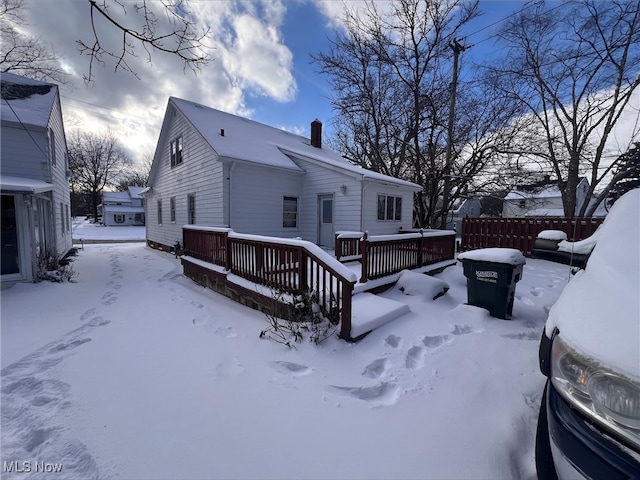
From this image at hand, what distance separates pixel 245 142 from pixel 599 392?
1137 centimetres

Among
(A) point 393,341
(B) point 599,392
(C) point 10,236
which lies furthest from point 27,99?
(B) point 599,392

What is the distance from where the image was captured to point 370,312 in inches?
163

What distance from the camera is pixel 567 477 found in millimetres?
1301

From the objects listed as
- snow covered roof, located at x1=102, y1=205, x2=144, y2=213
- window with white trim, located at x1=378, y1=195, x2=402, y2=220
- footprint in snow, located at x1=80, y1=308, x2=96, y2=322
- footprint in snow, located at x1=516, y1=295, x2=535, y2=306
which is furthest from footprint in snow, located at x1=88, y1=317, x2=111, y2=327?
snow covered roof, located at x1=102, y1=205, x2=144, y2=213

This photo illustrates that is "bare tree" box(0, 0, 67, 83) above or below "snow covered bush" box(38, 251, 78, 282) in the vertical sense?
above

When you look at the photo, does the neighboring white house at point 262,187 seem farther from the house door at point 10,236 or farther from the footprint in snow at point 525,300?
the footprint in snow at point 525,300

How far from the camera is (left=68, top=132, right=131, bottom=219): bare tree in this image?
40344 mm

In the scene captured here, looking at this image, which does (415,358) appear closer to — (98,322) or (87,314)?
(98,322)

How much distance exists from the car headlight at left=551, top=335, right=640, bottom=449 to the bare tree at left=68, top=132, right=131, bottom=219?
2066 inches

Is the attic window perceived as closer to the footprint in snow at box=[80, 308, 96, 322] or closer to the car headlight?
the footprint in snow at box=[80, 308, 96, 322]

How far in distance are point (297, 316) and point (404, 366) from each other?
1572mm

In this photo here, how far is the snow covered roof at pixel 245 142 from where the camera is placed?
369 inches

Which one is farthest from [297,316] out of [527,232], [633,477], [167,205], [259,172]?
[167,205]

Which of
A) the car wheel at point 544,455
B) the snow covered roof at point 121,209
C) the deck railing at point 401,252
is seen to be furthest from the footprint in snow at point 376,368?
the snow covered roof at point 121,209
